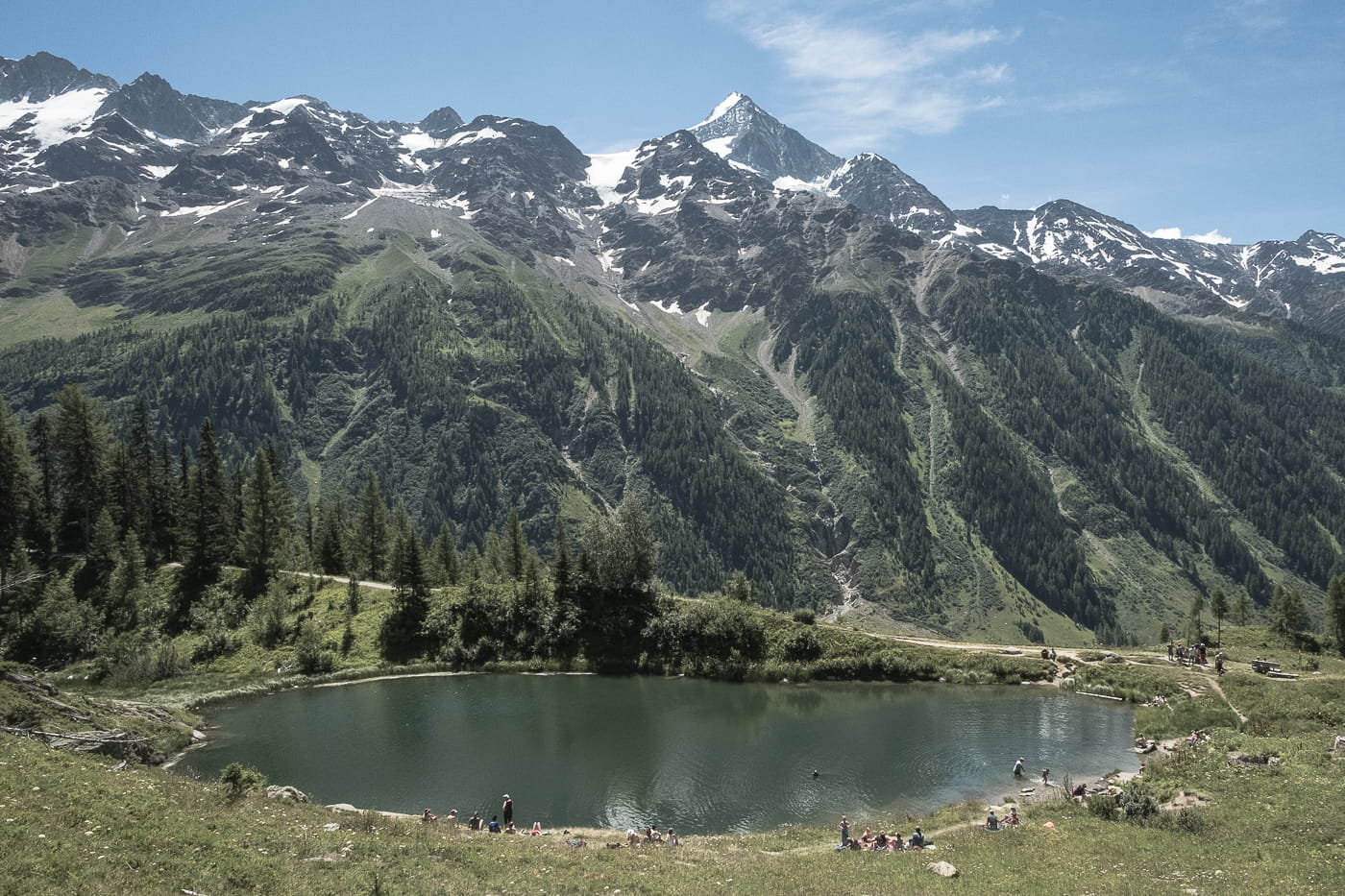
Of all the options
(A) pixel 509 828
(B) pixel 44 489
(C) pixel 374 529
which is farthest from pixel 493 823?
(B) pixel 44 489

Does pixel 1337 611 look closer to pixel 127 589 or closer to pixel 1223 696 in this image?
pixel 1223 696

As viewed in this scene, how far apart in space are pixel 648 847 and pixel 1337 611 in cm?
9393

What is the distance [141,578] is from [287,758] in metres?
50.5

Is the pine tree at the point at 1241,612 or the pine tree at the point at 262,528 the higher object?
the pine tree at the point at 262,528

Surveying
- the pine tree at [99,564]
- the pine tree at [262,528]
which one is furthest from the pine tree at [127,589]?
the pine tree at [262,528]

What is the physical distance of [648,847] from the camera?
39969mm

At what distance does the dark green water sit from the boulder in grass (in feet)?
50.3

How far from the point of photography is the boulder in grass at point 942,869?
32562 millimetres

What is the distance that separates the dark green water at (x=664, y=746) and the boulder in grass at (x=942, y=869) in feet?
50.3

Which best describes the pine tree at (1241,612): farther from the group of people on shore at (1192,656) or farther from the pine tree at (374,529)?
the pine tree at (374,529)

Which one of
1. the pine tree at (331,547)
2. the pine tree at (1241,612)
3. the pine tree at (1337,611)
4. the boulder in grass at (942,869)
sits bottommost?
the pine tree at (1241,612)

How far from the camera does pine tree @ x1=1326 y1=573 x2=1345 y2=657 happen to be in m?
87.4

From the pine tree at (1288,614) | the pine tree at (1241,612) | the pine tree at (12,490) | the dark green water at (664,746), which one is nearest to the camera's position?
the dark green water at (664,746)

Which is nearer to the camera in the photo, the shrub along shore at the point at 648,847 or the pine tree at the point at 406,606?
the shrub along shore at the point at 648,847
